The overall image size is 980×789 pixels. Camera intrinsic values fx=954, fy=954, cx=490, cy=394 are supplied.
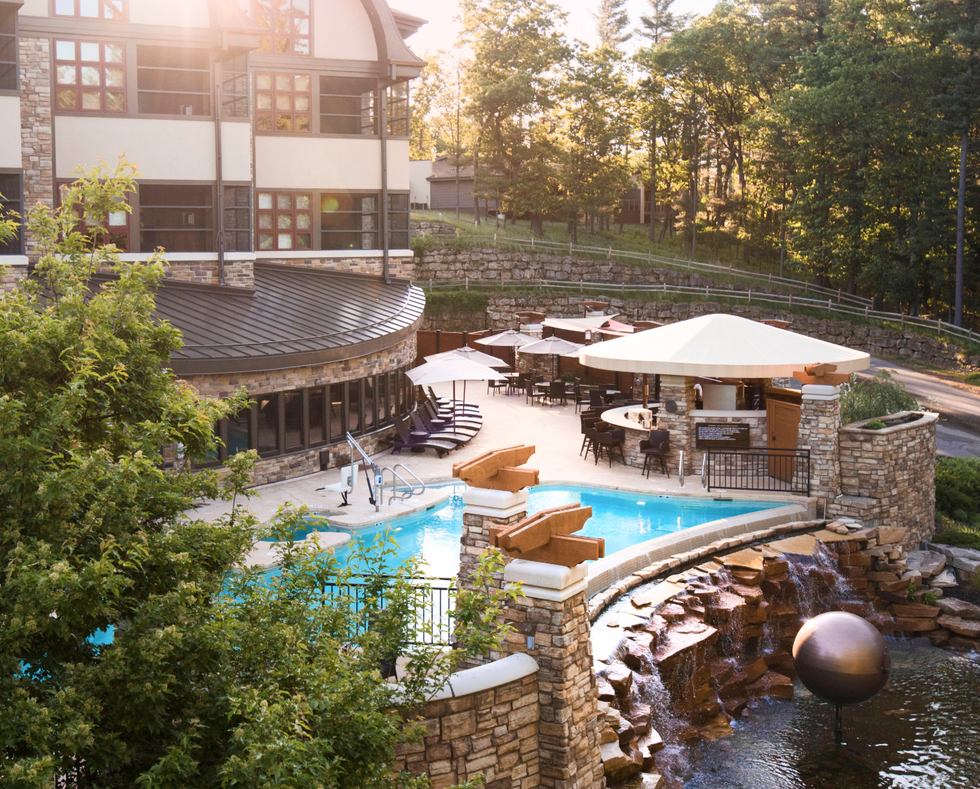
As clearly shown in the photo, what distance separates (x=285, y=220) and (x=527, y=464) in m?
10.4

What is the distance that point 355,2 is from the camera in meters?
25.1

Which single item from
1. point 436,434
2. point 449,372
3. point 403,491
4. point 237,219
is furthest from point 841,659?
point 237,219

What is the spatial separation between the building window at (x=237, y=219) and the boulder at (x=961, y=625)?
1631 centimetres

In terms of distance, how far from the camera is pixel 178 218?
21.8 meters

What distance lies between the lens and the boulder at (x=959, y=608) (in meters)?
17.2

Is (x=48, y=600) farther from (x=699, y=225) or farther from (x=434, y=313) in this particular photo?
(x=699, y=225)

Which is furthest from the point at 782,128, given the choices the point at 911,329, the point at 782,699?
the point at 782,699

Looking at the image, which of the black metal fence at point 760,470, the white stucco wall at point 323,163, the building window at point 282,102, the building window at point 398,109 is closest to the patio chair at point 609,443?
the black metal fence at point 760,470

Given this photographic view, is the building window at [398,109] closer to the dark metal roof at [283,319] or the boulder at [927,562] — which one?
the dark metal roof at [283,319]

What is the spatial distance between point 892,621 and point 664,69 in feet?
137

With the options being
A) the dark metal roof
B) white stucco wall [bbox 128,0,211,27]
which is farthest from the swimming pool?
white stucco wall [bbox 128,0,211,27]

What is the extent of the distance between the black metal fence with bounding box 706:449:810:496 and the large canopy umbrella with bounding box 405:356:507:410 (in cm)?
594

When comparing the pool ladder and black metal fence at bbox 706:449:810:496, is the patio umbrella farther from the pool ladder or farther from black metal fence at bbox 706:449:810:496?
the pool ladder

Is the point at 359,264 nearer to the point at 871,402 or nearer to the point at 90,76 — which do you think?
the point at 90,76
